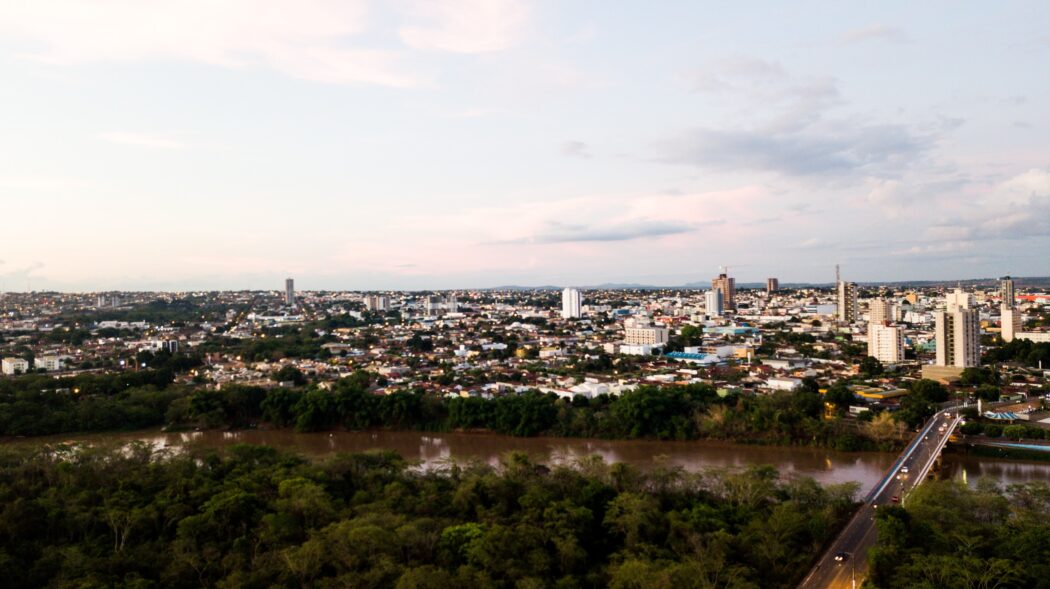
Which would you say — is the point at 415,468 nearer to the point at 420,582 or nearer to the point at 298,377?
the point at 420,582

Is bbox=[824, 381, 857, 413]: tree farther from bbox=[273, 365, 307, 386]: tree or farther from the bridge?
bbox=[273, 365, 307, 386]: tree

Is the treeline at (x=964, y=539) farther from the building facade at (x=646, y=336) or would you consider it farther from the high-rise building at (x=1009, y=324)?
the high-rise building at (x=1009, y=324)

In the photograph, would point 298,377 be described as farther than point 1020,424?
Yes

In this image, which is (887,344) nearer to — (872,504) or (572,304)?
(872,504)

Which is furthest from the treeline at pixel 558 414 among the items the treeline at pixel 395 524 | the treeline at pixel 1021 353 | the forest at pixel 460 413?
the treeline at pixel 1021 353

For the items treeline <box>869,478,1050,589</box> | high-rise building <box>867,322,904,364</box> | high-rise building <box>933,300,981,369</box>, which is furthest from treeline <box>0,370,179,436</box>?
high-rise building <box>867,322,904,364</box>


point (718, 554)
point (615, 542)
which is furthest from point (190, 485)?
point (718, 554)
